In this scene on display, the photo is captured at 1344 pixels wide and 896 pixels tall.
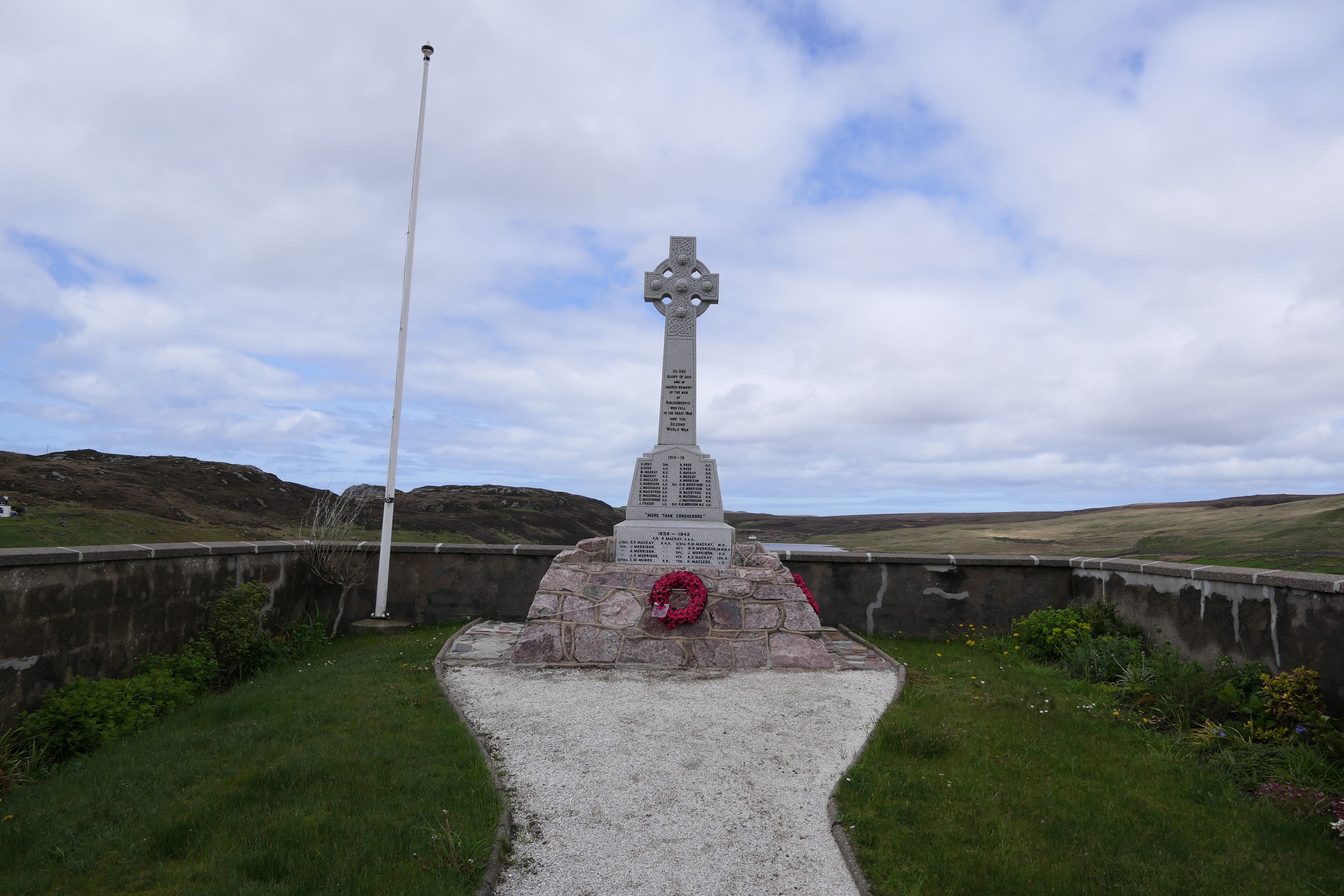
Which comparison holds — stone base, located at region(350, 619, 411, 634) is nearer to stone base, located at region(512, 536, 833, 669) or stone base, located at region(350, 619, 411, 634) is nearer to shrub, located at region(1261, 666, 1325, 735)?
stone base, located at region(512, 536, 833, 669)

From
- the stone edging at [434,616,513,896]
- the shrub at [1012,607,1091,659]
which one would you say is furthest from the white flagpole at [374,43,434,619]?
the shrub at [1012,607,1091,659]

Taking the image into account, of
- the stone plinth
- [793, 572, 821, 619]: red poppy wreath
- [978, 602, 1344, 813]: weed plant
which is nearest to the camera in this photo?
[978, 602, 1344, 813]: weed plant

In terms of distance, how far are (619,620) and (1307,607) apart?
654 cm

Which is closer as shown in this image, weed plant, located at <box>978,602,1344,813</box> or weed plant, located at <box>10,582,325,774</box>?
weed plant, located at <box>978,602,1344,813</box>

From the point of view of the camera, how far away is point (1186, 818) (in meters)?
4.63

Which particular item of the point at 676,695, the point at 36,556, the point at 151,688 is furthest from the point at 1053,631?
the point at 36,556

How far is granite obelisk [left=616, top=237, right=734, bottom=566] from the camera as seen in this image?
1009cm

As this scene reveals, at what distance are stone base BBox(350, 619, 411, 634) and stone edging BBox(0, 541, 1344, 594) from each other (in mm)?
1102

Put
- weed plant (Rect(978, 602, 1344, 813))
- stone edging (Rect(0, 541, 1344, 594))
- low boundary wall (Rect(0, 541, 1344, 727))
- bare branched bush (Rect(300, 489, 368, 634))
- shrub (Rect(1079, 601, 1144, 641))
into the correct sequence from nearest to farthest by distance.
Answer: weed plant (Rect(978, 602, 1344, 813)) < low boundary wall (Rect(0, 541, 1344, 727)) < stone edging (Rect(0, 541, 1344, 594)) < shrub (Rect(1079, 601, 1144, 641)) < bare branched bush (Rect(300, 489, 368, 634))

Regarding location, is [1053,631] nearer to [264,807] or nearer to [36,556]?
[264,807]

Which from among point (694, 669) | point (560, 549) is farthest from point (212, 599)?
point (694, 669)

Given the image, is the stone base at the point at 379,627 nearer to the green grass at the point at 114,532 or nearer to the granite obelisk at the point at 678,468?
the green grass at the point at 114,532

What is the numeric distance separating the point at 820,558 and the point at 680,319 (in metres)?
4.26

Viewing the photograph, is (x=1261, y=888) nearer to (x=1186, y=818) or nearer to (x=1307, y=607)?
(x=1186, y=818)
